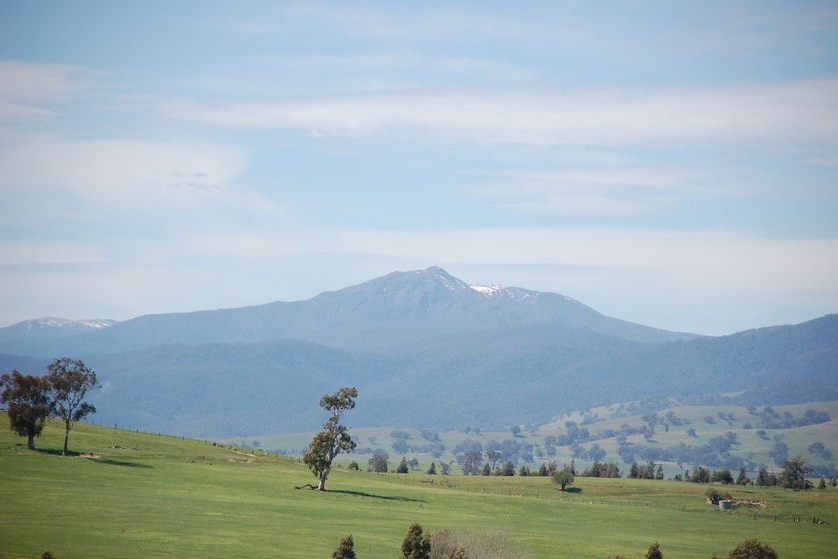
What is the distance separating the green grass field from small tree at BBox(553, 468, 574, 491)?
207cm

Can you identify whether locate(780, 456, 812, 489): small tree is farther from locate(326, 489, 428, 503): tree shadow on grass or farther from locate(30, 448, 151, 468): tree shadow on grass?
locate(30, 448, 151, 468): tree shadow on grass

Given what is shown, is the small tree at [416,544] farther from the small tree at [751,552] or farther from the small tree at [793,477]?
the small tree at [793,477]

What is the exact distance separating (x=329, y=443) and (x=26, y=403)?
37.7 m

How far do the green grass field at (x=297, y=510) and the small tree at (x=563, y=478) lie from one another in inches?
81.4

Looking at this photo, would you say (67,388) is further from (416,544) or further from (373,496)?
(416,544)

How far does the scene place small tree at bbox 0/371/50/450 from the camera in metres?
128

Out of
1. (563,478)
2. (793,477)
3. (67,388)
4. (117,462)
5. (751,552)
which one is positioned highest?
(67,388)

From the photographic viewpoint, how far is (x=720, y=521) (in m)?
138

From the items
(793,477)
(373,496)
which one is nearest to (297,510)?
(373,496)

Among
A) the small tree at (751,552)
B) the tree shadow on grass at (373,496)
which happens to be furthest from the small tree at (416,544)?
the tree shadow on grass at (373,496)

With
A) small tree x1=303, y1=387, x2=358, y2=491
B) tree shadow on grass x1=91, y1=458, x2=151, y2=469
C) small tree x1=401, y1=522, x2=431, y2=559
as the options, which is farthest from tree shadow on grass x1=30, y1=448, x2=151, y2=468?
small tree x1=401, y1=522, x2=431, y2=559

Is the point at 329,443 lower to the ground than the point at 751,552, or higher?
higher

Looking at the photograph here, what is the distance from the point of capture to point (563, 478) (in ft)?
550

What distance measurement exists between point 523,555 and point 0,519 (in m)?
45.1
